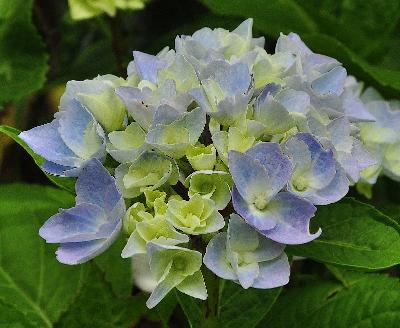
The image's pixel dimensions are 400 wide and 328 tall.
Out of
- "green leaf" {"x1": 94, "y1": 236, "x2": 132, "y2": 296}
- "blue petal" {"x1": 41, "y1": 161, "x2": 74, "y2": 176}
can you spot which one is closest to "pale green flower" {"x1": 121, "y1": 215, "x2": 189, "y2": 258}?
"blue petal" {"x1": 41, "y1": 161, "x2": 74, "y2": 176}

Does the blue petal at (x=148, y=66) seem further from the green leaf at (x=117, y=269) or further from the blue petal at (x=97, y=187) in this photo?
the green leaf at (x=117, y=269)

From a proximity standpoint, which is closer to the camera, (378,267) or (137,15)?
(378,267)

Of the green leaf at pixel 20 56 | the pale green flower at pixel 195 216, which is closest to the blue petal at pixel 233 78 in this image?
the pale green flower at pixel 195 216

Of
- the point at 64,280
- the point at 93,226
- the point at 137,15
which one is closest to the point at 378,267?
the point at 93,226

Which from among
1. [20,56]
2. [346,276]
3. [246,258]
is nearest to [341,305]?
[346,276]

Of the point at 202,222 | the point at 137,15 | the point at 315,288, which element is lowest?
the point at 137,15

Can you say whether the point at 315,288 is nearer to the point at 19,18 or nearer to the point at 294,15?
the point at 294,15
